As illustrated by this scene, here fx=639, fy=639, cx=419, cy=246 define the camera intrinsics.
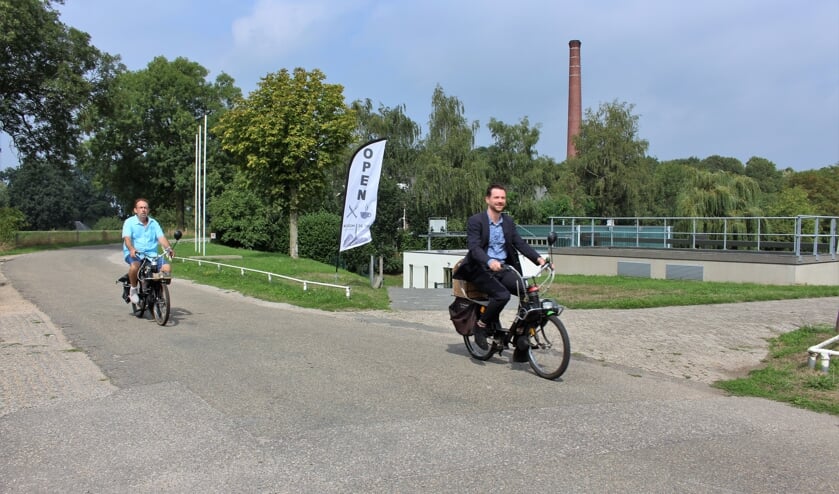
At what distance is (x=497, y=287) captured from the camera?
671cm

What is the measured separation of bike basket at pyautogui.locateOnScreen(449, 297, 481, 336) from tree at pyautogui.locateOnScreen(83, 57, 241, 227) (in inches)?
1877

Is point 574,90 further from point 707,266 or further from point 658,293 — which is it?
point 658,293

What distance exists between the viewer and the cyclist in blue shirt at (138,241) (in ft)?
33.1

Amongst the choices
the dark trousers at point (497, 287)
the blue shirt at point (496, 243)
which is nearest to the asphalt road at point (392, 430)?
the dark trousers at point (497, 287)

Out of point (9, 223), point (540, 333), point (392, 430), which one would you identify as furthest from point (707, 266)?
point (9, 223)

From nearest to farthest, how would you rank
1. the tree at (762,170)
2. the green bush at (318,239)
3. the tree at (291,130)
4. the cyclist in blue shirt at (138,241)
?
the cyclist in blue shirt at (138,241), the tree at (291,130), the green bush at (318,239), the tree at (762,170)

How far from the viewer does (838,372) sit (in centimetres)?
658

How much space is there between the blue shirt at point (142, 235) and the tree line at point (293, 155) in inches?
693

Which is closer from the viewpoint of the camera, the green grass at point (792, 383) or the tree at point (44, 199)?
the green grass at point (792, 383)

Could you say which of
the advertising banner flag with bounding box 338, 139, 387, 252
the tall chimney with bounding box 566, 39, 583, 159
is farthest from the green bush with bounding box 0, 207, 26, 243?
the tall chimney with bounding box 566, 39, 583, 159

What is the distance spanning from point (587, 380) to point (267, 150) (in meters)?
23.6

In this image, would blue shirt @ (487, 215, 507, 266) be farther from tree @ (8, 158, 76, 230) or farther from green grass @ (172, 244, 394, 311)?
tree @ (8, 158, 76, 230)

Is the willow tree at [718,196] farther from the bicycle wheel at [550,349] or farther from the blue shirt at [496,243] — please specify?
the bicycle wheel at [550,349]

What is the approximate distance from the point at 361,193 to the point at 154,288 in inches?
264
